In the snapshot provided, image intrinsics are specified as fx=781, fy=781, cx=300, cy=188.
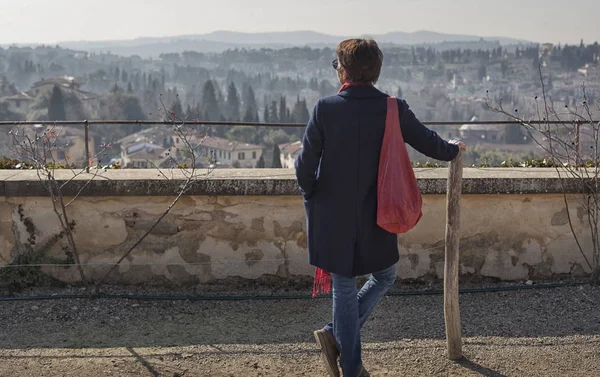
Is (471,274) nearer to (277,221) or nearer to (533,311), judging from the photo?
(533,311)

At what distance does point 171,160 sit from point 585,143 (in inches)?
115

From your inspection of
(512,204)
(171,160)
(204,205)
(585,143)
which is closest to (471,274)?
(512,204)

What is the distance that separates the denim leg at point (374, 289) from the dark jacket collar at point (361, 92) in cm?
79

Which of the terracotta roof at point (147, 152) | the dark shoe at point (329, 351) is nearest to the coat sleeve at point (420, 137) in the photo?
the dark shoe at point (329, 351)

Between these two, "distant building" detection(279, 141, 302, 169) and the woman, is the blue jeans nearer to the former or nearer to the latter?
the woman

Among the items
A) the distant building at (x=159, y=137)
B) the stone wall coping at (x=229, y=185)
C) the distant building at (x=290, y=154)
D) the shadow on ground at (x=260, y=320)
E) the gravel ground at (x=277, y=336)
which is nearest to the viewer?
the gravel ground at (x=277, y=336)

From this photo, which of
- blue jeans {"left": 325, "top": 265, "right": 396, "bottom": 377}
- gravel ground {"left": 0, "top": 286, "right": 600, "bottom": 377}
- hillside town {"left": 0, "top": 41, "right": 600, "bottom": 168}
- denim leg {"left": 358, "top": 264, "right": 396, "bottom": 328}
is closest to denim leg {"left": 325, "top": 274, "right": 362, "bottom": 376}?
blue jeans {"left": 325, "top": 265, "right": 396, "bottom": 377}

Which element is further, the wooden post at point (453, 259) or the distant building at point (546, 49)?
the distant building at point (546, 49)

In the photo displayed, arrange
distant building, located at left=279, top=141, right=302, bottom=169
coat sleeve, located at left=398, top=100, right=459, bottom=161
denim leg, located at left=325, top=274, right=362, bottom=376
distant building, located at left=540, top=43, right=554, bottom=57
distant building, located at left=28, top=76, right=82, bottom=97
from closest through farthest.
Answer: coat sleeve, located at left=398, top=100, right=459, bottom=161
denim leg, located at left=325, top=274, right=362, bottom=376
distant building, located at left=279, top=141, right=302, bottom=169
distant building, located at left=540, top=43, right=554, bottom=57
distant building, located at left=28, top=76, right=82, bottom=97

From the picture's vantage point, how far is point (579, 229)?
5152 mm

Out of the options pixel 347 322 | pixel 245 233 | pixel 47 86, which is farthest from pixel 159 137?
pixel 47 86

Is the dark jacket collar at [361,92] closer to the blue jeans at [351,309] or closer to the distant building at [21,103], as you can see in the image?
the blue jeans at [351,309]

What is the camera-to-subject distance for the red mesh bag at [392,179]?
128 inches

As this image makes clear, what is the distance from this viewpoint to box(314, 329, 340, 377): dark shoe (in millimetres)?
3529
